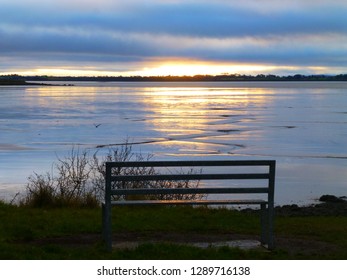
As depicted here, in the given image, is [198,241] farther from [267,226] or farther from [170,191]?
[170,191]

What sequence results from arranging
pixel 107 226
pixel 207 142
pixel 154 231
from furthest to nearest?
pixel 207 142 < pixel 154 231 < pixel 107 226

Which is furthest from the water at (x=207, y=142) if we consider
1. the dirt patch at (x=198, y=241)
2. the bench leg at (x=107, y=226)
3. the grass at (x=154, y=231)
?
the bench leg at (x=107, y=226)

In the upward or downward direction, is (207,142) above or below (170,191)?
below

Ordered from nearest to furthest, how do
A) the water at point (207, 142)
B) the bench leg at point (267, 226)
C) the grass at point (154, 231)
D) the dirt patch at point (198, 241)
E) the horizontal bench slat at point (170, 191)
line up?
the grass at point (154, 231)
the horizontal bench slat at point (170, 191)
the bench leg at point (267, 226)
the dirt patch at point (198, 241)
the water at point (207, 142)

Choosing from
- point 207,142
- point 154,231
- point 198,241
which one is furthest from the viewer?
point 207,142

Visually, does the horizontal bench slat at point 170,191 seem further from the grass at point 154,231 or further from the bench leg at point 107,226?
the grass at point 154,231

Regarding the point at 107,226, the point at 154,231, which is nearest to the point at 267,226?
the point at 154,231

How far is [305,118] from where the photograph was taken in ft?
144

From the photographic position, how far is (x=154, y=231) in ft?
30.5

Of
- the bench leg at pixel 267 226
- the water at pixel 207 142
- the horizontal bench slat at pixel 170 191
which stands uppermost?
the horizontal bench slat at pixel 170 191

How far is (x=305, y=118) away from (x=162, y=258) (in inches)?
1502

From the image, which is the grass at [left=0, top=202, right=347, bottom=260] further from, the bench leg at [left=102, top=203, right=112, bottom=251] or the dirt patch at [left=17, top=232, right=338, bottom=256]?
the bench leg at [left=102, top=203, right=112, bottom=251]

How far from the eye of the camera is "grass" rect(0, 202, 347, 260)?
7379 millimetres

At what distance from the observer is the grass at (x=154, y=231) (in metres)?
7.38
